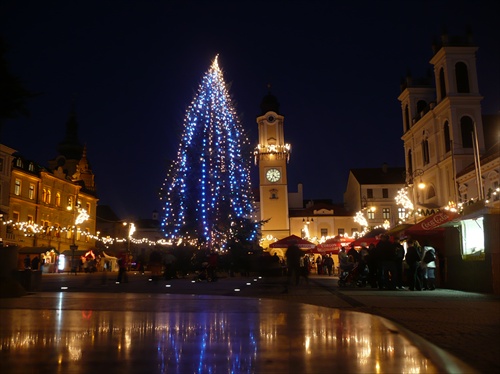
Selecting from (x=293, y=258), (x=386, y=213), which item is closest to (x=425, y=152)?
(x=386, y=213)

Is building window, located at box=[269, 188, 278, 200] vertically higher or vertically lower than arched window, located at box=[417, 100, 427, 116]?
lower

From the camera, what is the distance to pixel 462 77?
46781 mm

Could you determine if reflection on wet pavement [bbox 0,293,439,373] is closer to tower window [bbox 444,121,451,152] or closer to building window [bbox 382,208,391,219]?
tower window [bbox 444,121,451,152]

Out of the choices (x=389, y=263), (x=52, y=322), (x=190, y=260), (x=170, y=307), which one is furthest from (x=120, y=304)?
(x=190, y=260)

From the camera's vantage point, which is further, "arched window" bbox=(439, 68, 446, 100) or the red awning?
"arched window" bbox=(439, 68, 446, 100)

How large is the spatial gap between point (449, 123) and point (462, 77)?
181 inches

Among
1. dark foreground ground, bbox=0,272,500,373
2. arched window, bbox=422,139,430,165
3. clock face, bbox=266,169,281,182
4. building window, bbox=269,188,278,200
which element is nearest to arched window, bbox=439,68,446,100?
arched window, bbox=422,139,430,165

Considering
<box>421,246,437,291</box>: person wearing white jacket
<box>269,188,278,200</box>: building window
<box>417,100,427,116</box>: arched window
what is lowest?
<box>421,246,437,291</box>: person wearing white jacket

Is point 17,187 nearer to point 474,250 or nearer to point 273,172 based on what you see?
point 273,172

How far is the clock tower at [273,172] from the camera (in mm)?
85500

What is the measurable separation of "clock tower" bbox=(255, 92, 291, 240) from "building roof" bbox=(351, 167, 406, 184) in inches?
492

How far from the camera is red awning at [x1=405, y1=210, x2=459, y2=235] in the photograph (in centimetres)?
1923

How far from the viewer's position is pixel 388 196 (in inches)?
3327

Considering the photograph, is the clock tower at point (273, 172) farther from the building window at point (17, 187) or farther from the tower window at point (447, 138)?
the tower window at point (447, 138)
